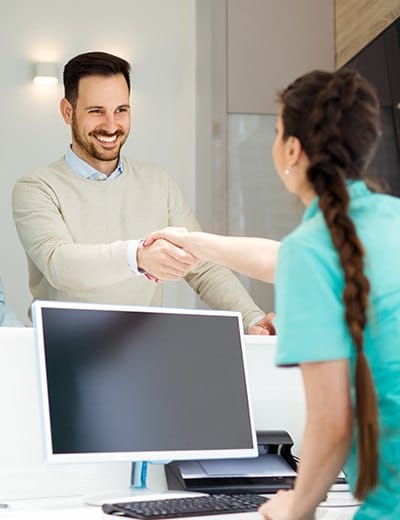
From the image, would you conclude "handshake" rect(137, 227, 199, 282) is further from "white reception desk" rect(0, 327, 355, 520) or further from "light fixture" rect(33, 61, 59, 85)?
"light fixture" rect(33, 61, 59, 85)

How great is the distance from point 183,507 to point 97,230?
1.46 m

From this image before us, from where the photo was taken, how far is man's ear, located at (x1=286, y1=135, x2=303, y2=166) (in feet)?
4.48

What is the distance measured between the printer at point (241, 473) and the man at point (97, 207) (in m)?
0.52

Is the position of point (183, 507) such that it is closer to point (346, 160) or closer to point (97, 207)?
point (346, 160)

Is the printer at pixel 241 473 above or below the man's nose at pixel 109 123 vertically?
below

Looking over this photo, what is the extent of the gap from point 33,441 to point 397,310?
116cm

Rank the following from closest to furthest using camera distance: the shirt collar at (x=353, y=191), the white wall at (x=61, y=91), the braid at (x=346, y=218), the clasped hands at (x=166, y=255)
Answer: the braid at (x=346, y=218)
the shirt collar at (x=353, y=191)
the clasped hands at (x=166, y=255)
the white wall at (x=61, y=91)

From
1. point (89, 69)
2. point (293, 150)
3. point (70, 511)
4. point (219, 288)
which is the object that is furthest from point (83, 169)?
point (293, 150)

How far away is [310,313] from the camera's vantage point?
4.15ft

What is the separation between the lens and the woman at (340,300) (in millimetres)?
1245

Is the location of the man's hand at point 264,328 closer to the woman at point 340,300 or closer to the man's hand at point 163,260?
the man's hand at point 163,260

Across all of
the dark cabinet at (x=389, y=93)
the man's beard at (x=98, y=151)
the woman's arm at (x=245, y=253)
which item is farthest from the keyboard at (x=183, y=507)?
the dark cabinet at (x=389, y=93)

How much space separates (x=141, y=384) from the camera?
2.17 meters

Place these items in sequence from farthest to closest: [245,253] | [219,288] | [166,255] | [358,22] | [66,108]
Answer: [358,22]
[66,108]
[219,288]
[166,255]
[245,253]
